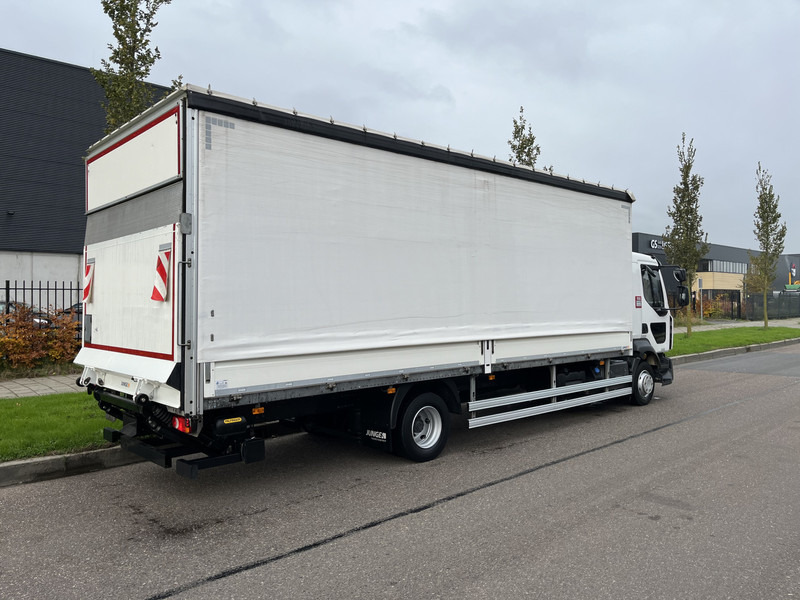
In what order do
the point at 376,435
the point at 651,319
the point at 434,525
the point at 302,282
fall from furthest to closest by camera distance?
the point at 651,319 < the point at 376,435 < the point at 302,282 < the point at 434,525

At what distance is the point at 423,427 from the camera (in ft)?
21.7

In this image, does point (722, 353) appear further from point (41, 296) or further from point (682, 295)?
point (41, 296)

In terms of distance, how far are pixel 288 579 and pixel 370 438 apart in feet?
8.43

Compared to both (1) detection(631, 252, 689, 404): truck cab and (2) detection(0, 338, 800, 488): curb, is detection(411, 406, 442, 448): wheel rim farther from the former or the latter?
(1) detection(631, 252, 689, 404): truck cab

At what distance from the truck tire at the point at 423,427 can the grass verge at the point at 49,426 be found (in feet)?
9.58

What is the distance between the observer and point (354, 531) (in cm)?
455

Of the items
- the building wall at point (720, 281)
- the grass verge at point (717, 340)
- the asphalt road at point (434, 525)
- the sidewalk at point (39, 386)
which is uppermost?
the building wall at point (720, 281)

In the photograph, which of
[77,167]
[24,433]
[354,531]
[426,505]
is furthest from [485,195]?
[77,167]

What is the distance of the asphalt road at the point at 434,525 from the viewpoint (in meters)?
3.68

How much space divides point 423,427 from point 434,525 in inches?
78.7

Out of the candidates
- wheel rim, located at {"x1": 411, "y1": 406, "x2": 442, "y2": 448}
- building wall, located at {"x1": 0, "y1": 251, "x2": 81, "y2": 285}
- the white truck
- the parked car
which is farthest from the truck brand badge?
building wall, located at {"x1": 0, "y1": 251, "x2": 81, "y2": 285}

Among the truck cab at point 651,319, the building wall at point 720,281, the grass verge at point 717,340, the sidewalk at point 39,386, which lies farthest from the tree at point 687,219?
the building wall at point 720,281

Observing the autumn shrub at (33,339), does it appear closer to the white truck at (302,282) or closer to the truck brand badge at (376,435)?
the white truck at (302,282)

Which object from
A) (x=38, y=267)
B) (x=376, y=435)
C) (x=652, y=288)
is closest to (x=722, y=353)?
(x=652, y=288)
